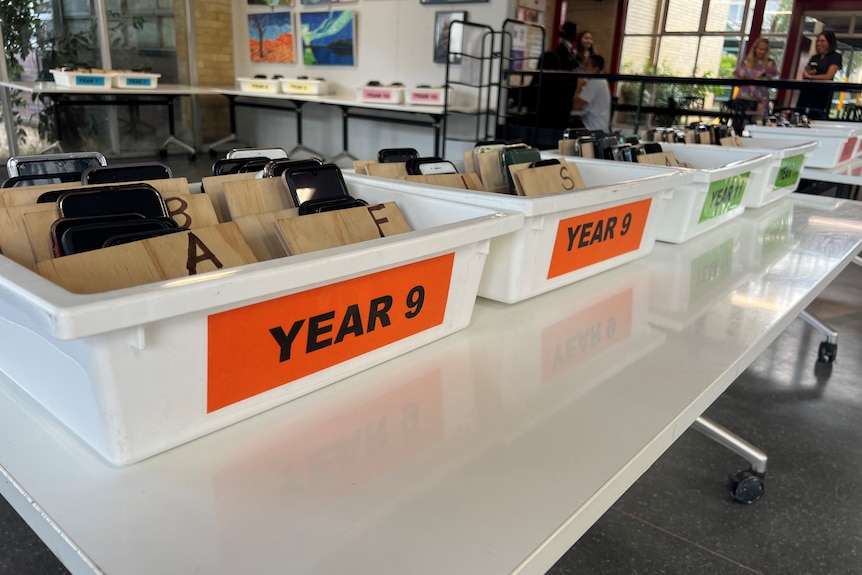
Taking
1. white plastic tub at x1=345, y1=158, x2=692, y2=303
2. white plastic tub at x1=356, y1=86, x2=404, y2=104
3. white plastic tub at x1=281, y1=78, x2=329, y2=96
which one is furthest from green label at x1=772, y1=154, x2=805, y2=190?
white plastic tub at x1=281, y1=78, x2=329, y2=96

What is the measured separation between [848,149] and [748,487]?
7.46ft

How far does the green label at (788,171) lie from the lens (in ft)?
7.30

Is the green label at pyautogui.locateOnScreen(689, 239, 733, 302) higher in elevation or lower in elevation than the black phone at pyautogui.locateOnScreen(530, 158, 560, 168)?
lower

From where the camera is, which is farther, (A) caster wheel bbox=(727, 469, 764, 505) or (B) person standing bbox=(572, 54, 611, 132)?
(B) person standing bbox=(572, 54, 611, 132)

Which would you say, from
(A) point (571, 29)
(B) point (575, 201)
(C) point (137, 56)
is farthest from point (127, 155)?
(B) point (575, 201)

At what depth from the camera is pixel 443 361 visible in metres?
0.93

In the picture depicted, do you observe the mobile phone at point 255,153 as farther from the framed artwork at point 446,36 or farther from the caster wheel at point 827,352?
the framed artwork at point 446,36

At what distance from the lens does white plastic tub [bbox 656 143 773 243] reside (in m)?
1.56

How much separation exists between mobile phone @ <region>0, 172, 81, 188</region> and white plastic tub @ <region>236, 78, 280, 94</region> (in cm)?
647

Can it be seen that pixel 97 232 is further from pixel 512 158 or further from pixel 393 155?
pixel 512 158

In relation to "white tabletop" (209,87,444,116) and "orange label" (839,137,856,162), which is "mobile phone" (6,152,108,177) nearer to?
"orange label" (839,137,856,162)

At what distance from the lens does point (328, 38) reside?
24.2 ft

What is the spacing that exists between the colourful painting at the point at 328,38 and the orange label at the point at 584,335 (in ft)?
22.0

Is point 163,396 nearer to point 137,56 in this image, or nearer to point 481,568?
point 481,568
